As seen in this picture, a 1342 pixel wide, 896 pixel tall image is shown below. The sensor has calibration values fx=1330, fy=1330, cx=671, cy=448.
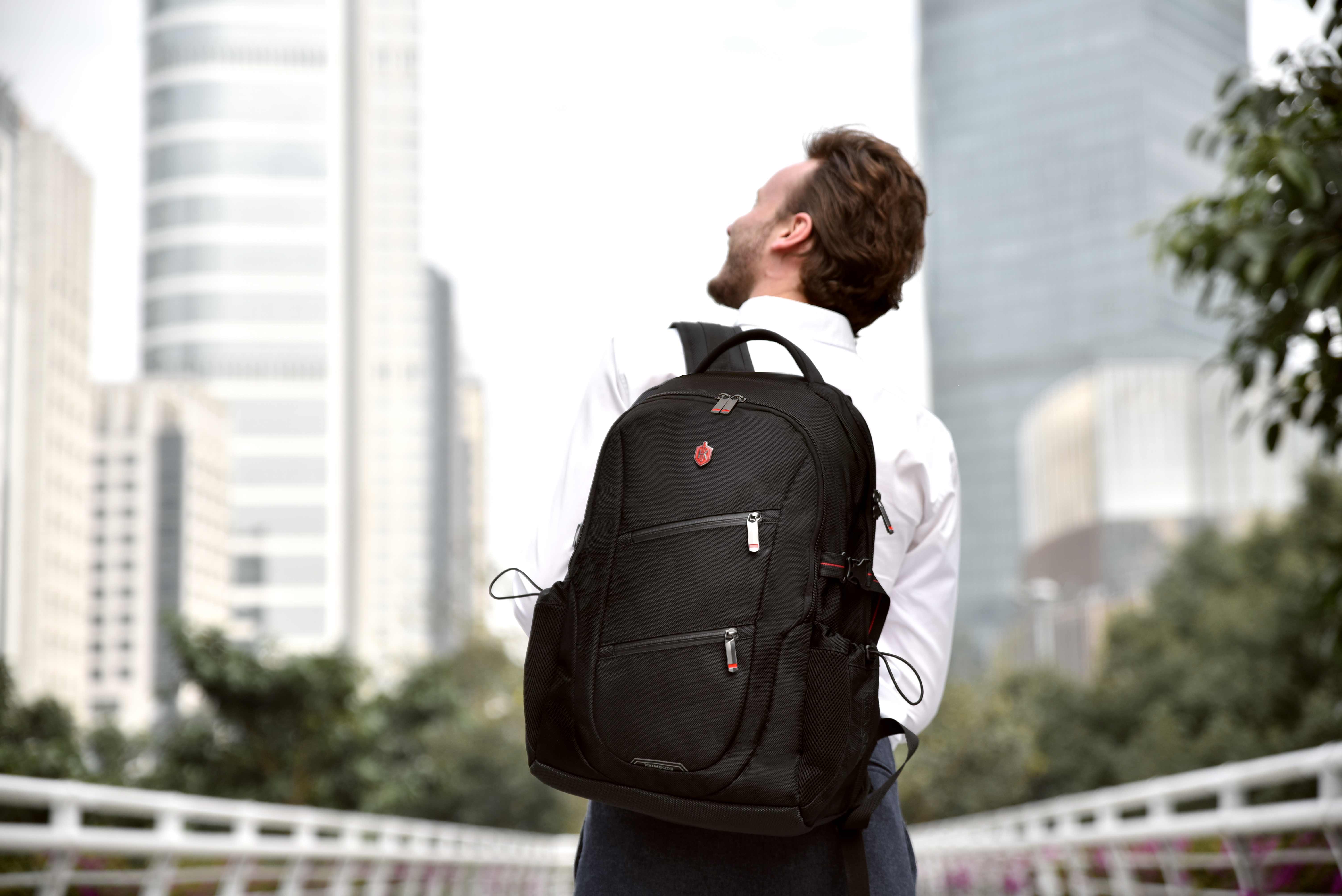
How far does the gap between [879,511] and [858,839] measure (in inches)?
15.5

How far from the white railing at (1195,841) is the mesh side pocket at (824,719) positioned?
1.69 m

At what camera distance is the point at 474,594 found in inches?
3585

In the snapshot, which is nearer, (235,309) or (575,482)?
(575,482)

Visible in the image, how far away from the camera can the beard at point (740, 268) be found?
191 centimetres

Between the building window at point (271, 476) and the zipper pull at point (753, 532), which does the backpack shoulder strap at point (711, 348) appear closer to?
the zipper pull at point (753, 532)

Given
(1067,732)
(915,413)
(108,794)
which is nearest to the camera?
(915,413)

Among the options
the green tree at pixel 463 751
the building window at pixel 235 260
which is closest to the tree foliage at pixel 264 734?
the green tree at pixel 463 751

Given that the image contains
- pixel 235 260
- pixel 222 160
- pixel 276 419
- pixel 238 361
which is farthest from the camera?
pixel 222 160

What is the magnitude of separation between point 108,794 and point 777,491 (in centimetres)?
268

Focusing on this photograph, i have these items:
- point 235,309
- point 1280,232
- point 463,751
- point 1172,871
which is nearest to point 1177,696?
point 463,751

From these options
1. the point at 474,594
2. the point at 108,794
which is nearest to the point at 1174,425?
the point at 474,594

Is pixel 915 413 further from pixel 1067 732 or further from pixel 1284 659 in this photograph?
pixel 1067 732

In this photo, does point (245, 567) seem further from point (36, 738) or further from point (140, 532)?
point (36, 738)

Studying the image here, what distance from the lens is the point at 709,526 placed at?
156 centimetres
